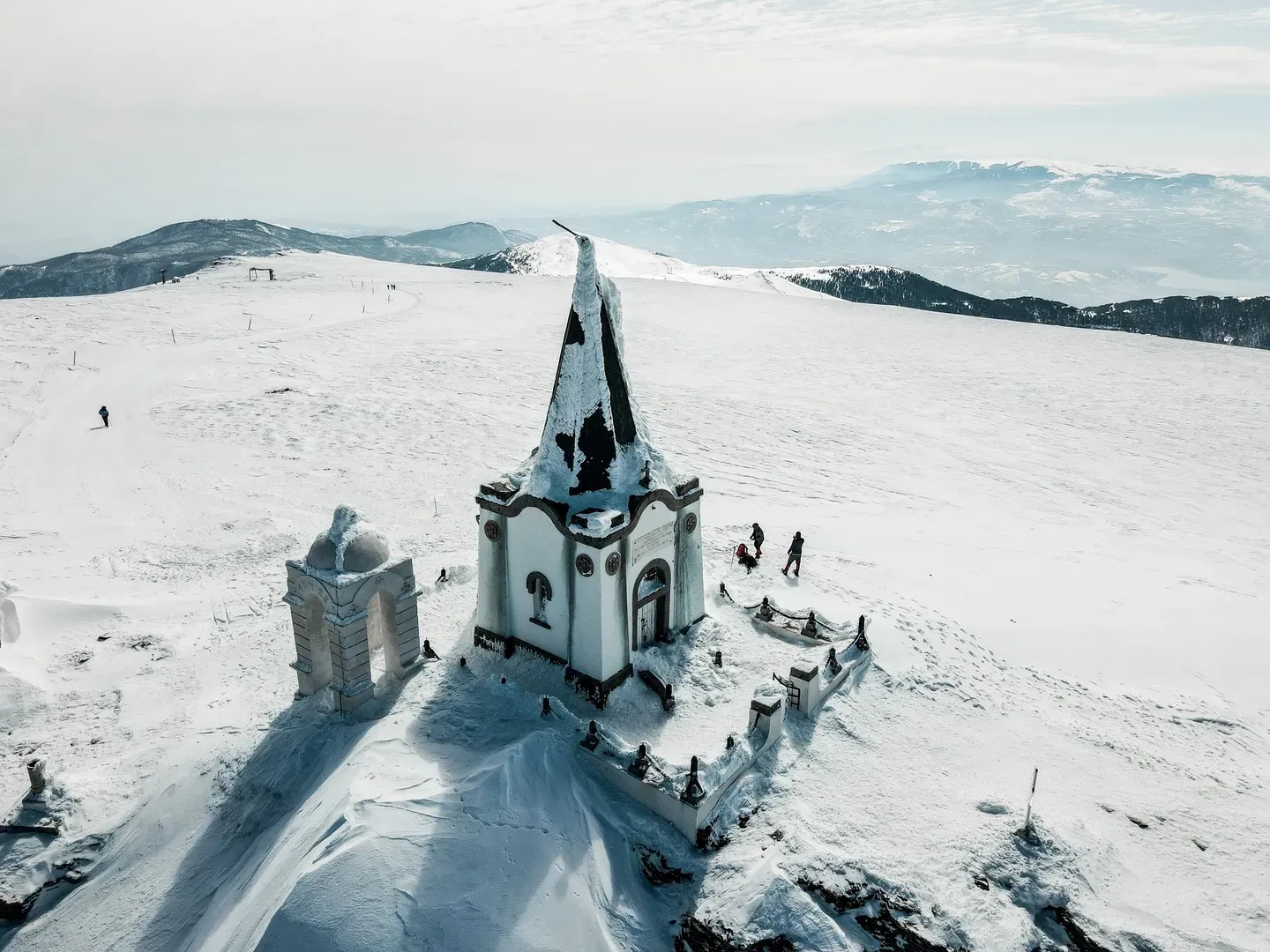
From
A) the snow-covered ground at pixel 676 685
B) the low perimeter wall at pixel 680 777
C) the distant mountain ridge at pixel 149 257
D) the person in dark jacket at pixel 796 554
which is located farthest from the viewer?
the distant mountain ridge at pixel 149 257

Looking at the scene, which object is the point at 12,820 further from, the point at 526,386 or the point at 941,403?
the point at 941,403

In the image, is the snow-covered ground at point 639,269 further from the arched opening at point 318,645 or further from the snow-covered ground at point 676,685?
the arched opening at point 318,645

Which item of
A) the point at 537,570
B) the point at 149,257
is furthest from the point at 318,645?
the point at 149,257

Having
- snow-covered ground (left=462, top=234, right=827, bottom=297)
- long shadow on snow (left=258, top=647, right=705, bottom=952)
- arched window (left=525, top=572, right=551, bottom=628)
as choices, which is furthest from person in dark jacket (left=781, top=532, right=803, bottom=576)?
snow-covered ground (left=462, top=234, right=827, bottom=297)

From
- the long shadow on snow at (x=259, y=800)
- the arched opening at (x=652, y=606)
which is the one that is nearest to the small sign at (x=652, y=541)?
the arched opening at (x=652, y=606)

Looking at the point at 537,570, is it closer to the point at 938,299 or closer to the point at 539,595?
the point at 539,595

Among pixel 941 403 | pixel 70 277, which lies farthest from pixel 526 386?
pixel 70 277
